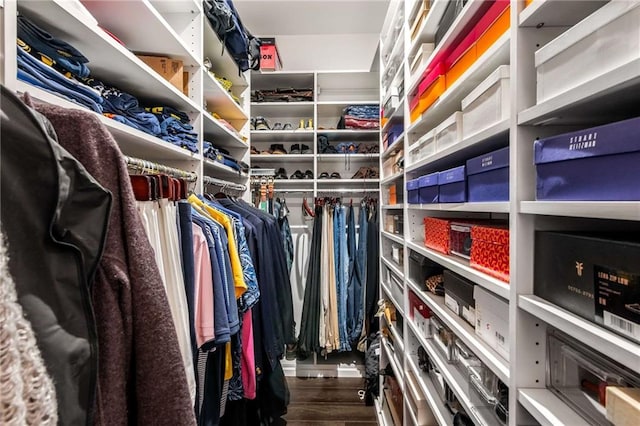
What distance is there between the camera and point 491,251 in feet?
2.74

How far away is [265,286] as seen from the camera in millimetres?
1642

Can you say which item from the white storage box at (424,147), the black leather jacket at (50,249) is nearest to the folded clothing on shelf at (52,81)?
the black leather jacket at (50,249)

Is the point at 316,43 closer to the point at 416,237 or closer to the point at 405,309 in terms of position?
the point at 416,237

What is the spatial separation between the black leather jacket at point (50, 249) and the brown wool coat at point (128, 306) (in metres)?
0.08

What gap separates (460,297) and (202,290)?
2.84 ft

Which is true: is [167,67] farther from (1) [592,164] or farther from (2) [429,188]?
(1) [592,164]

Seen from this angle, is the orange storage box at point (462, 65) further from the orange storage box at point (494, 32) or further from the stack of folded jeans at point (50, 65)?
the stack of folded jeans at point (50, 65)

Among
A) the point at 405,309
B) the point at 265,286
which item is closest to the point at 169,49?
the point at 265,286

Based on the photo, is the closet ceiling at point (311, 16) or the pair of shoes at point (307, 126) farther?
the pair of shoes at point (307, 126)

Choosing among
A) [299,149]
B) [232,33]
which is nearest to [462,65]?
[232,33]

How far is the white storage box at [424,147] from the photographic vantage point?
1.24 m

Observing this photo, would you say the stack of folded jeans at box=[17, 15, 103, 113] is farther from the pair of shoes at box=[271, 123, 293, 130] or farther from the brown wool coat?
the pair of shoes at box=[271, 123, 293, 130]

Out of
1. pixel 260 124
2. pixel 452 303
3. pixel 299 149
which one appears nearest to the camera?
pixel 452 303

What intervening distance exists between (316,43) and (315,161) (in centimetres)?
119
